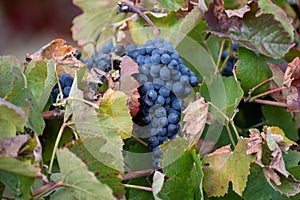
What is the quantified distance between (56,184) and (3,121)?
0.29 ft

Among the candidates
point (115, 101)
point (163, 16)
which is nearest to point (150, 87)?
point (115, 101)

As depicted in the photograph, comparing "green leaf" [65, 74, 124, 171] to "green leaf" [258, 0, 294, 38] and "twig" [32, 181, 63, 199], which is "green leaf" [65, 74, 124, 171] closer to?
"twig" [32, 181, 63, 199]

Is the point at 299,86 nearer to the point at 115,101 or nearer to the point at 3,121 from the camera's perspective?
the point at 115,101

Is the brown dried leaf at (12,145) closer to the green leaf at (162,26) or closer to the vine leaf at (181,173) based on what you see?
the vine leaf at (181,173)

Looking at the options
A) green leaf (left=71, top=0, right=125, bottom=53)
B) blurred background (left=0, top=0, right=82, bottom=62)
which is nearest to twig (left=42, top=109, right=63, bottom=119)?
green leaf (left=71, top=0, right=125, bottom=53)

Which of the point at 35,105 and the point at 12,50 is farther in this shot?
the point at 12,50

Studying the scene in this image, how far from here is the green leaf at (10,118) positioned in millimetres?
541

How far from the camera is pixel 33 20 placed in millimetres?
2998

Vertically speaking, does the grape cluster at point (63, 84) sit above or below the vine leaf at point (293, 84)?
above

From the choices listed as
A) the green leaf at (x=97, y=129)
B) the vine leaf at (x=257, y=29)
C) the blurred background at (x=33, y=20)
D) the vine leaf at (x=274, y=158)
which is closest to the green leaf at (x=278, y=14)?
the vine leaf at (x=257, y=29)

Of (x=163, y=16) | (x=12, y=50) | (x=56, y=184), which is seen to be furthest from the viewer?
(x=12, y=50)

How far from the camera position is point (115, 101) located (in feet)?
2.12

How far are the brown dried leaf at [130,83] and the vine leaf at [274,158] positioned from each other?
152 millimetres

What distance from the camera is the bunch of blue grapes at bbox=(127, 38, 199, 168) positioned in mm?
670
